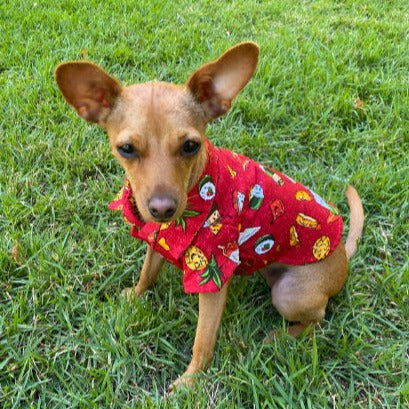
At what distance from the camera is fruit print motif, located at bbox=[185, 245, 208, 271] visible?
2266mm

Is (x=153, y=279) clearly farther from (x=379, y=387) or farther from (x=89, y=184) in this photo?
(x=379, y=387)

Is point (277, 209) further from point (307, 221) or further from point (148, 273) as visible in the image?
point (148, 273)

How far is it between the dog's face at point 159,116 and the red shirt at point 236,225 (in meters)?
0.16

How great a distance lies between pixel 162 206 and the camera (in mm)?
2000

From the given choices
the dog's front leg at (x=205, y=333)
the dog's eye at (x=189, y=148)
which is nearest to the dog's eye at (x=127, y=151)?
the dog's eye at (x=189, y=148)

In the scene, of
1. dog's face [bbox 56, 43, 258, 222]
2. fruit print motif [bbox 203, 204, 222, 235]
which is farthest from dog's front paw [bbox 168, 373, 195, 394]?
dog's face [bbox 56, 43, 258, 222]

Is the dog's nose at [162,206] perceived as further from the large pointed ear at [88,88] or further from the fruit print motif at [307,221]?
the fruit print motif at [307,221]

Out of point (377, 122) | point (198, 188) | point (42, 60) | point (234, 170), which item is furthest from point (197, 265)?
point (42, 60)

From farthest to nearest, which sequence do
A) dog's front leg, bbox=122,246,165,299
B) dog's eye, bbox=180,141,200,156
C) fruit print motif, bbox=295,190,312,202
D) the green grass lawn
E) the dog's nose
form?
dog's front leg, bbox=122,246,165,299
fruit print motif, bbox=295,190,312,202
the green grass lawn
dog's eye, bbox=180,141,200,156
the dog's nose

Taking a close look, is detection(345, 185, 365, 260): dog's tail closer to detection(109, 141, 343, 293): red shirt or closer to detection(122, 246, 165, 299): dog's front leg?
detection(109, 141, 343, 293): red shirt

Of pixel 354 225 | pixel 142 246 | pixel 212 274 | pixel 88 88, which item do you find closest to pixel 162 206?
pixel 212 274

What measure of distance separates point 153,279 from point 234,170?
2.95ft

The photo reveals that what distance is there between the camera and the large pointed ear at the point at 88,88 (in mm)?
2137

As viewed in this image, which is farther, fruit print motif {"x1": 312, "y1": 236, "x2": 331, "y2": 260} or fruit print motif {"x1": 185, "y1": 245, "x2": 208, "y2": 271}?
fruit print motif {"x1": 312, "y1": 236, "x2": 331, "y2": 260}
